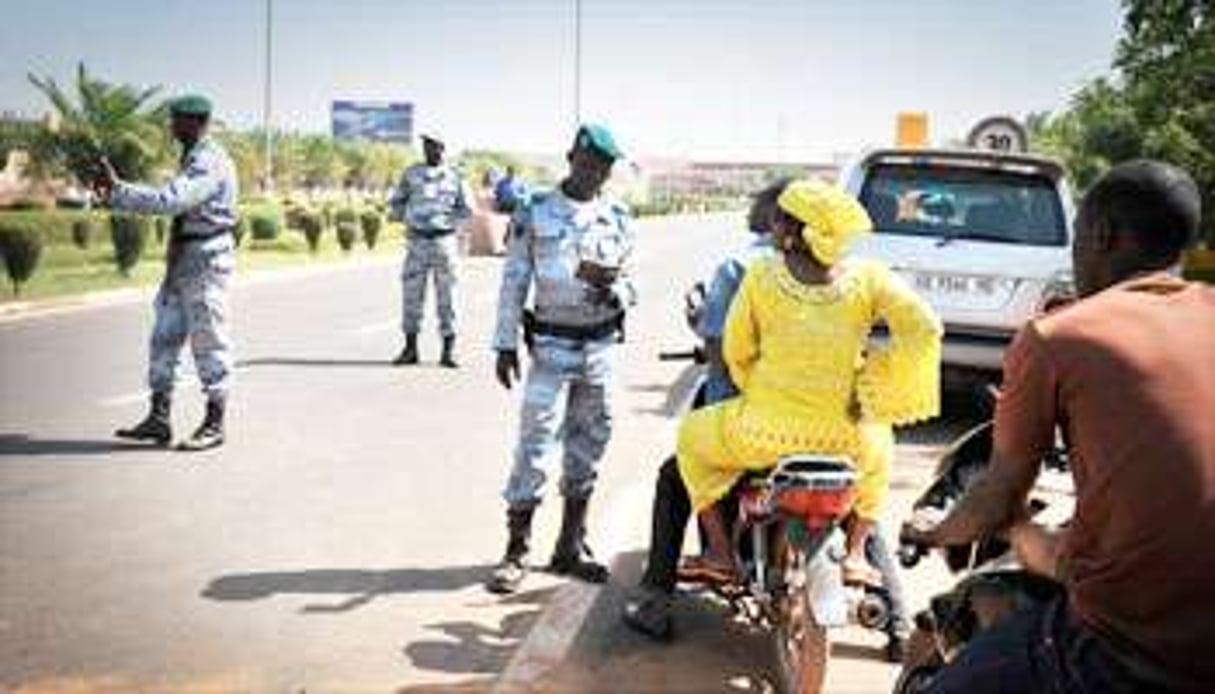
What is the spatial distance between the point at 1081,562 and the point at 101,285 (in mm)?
20574

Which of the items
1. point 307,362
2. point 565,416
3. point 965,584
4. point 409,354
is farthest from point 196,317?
point 965,584

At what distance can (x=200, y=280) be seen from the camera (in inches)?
368

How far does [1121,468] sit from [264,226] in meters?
35.1

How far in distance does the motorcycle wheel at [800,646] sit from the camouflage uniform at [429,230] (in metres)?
8.91

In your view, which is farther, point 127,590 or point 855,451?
point 127,590

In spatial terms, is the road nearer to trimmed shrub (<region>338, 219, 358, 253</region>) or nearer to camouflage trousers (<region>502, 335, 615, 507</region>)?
camouflage trousers (<region>502, 335, 615, 507</region>)

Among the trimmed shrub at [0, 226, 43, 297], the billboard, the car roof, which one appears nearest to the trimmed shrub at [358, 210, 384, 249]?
the trimmed shrub at [0, 226, 43, 297]

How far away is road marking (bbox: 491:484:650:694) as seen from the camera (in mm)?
5430

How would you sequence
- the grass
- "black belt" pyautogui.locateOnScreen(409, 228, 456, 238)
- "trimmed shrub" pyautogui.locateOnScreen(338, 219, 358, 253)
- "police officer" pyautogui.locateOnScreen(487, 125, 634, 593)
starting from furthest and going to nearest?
"trimmed shrub" pyautogui.locateOnScreen(338, 219, 358, 253) < the grass < "black belt" pyautogui.locateOnScreen(409, 228, 456, 238) < "police officer" pyautogui.locateOnScreen(487, 125, 634, 593)

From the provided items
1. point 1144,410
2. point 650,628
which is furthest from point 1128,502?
point 650,628

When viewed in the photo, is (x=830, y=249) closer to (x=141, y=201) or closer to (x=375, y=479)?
(x=375, y=479)

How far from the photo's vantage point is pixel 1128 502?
8.55ft

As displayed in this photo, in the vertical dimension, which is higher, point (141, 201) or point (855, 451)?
point (141, 201)

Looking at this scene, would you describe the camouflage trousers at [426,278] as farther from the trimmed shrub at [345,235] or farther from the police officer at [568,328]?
the trimmed shrub at [345,235]
